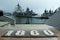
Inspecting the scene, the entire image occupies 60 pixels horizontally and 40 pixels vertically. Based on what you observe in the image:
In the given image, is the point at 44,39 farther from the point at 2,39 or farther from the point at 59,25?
the point at 59,25

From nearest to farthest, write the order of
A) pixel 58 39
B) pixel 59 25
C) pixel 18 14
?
pixel 58 39 < pixel 59 25 < pixel 18 14

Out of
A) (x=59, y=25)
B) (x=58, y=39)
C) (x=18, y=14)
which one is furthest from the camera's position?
(x=18, y=14)

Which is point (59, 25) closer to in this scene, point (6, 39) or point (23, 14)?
point (6, 39)

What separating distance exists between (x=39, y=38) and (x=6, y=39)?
46.0 inches

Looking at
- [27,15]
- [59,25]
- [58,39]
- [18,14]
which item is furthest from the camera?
[18,14]

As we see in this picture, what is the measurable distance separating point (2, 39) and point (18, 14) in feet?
92.9

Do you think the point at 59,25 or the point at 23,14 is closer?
the point at 59,25

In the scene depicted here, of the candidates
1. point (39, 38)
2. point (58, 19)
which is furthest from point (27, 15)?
point (39, 38)

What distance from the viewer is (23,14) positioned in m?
32.2

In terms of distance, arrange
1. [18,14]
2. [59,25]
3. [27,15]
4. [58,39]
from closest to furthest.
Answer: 1. [58,39]
2. [59,25]
3. [27,15]
4. [18,14]

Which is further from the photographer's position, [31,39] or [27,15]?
[27,15]

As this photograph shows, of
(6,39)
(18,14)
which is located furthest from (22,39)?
(18,14)

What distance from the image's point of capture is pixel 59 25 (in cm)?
796

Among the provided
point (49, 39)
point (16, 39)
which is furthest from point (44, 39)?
point (16, 39)
